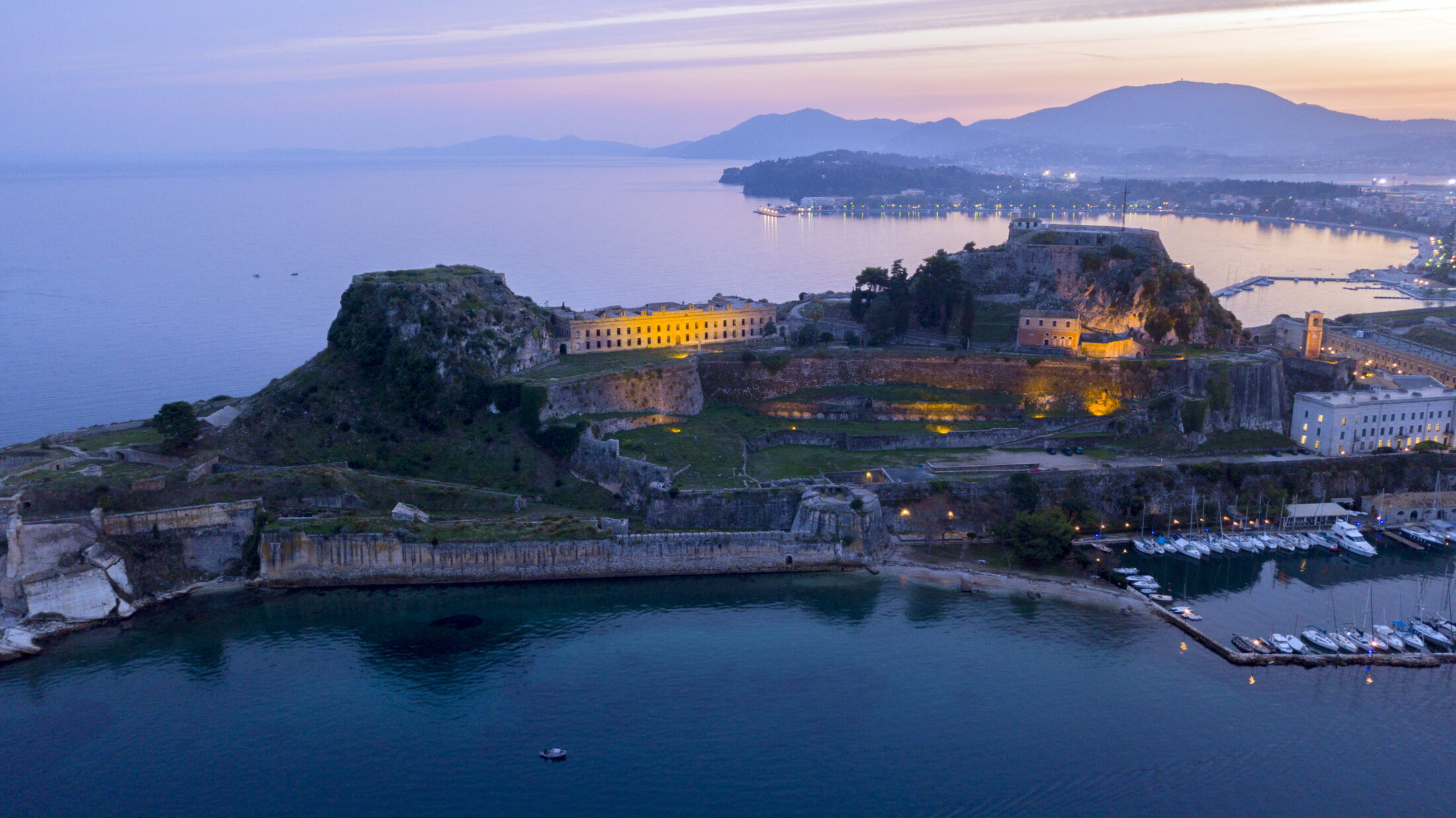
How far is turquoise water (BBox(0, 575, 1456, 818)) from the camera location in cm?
2877

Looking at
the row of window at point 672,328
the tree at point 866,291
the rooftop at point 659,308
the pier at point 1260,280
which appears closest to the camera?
the row of window at point 672,328

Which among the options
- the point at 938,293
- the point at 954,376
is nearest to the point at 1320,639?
the point at 954,376

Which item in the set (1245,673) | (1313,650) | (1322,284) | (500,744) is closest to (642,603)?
(500,744)

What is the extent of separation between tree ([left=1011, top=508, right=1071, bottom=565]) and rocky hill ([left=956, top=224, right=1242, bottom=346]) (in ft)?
76.3

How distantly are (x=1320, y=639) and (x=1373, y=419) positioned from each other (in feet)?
70.7

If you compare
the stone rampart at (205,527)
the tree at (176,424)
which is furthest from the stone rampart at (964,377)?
the tree at (176,424)

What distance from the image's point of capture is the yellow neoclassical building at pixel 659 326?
62.8 m

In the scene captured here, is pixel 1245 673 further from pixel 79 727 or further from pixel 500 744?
pixel 79 727

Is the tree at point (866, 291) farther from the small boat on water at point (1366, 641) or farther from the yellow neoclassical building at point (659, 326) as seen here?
the small boat on water at point (1366, 641)

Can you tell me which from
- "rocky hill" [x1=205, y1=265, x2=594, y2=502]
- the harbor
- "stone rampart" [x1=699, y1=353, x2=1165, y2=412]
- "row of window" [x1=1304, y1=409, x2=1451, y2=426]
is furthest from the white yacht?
"rocky hill" [x1=205, y1=265, x2=594, y2=502]

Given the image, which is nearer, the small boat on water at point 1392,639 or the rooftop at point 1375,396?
the small boat on water at point 1392,639

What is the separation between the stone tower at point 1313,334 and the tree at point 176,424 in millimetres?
63036

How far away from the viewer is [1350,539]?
1826 inches

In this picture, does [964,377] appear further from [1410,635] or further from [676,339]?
[1410,635]
